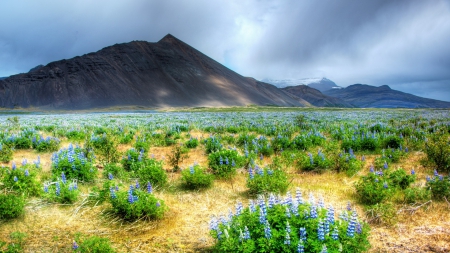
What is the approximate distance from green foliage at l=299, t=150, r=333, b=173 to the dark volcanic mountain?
132 m

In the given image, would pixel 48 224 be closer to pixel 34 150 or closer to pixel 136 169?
pixel 136 169

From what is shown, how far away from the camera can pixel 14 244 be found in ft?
13.6

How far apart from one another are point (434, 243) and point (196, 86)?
164214 millimetres

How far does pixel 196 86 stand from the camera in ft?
543

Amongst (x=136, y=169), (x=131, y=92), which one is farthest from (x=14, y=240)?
(x=131, y=92)

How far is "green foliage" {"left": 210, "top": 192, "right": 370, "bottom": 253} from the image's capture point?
331 cm

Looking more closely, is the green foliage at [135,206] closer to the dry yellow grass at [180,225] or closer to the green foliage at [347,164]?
the dry yellow grass at [180,225]

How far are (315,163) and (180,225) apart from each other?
4.58m

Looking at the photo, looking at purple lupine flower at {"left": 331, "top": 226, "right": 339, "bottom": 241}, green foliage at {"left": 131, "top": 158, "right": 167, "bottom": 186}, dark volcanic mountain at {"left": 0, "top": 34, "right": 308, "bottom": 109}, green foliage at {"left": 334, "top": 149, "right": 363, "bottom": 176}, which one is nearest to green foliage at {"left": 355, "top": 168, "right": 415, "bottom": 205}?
green foliage at {"left": 334, "top": 149, "right": 363, "bottom": 176}

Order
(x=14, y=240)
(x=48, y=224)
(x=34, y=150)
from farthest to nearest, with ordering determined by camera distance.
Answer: (x=34, y=150) < (x=48, y=224) < (x=14, y=240)

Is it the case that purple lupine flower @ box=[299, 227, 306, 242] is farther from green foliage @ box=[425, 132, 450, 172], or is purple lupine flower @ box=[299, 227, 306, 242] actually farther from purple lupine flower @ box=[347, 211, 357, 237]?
green foliage @ box=[425, 132, 450, 172]

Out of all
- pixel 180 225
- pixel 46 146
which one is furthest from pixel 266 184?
pixel 46 146

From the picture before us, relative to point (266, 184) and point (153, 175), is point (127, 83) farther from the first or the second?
point (266, 184)

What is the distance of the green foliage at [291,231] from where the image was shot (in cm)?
331
